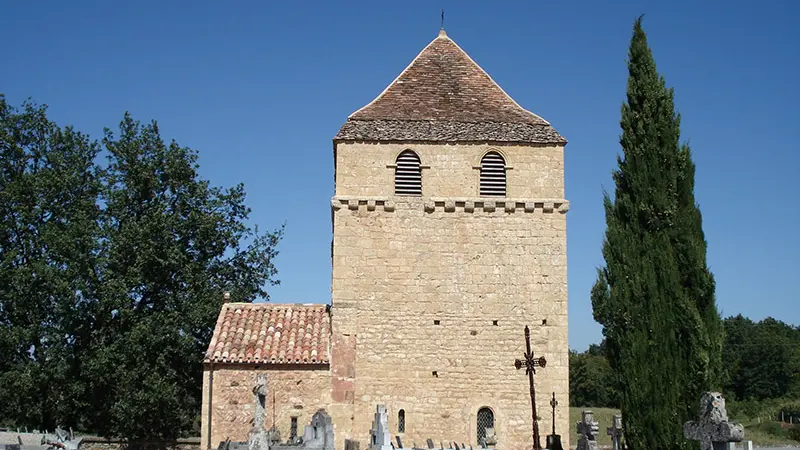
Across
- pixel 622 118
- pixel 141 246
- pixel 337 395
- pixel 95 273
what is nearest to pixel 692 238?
pixel 622 118

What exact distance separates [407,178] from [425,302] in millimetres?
3203

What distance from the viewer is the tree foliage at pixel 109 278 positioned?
25.9m

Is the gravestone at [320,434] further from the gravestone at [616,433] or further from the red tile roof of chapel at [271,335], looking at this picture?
the gravestone at [616,433]

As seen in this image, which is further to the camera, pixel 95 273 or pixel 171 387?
pixel 95 273

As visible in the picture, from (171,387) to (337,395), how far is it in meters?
7.96

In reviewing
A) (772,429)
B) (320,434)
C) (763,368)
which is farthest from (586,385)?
(320,434)

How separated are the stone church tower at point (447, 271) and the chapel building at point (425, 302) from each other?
0.03 metres

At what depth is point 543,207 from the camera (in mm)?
20906

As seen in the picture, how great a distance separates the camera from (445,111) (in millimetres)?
21703

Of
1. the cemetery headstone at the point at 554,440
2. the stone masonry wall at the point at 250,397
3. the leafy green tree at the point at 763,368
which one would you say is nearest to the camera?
the cemetery headstone at the point at 554,440

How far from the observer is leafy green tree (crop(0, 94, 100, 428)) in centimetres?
2630

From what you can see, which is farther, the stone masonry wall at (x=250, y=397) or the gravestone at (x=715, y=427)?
the stone masonry wall at (x=250, y=397)

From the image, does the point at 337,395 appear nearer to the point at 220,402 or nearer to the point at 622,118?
the point at 220,402

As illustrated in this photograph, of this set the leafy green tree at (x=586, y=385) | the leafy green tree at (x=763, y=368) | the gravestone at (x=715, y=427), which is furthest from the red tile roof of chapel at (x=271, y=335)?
the leafy green tree at (x=763, y=368)
